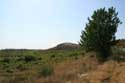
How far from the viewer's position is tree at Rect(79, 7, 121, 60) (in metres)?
25.7

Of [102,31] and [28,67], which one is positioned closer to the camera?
[102,31]

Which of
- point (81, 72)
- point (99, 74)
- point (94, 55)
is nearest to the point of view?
point (99, 74)

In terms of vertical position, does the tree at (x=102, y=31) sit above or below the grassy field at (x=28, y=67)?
above

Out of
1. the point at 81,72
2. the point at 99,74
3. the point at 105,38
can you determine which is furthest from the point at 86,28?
the point at 99,74

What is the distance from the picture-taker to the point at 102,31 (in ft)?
84.2

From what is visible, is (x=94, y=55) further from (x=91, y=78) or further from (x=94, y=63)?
(x=91, y=78)

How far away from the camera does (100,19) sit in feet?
87.0

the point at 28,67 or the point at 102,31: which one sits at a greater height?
the point at 102,31

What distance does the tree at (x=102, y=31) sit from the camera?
1013 inches

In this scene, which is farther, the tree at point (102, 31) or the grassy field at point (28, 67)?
the tree at point (102, 31)

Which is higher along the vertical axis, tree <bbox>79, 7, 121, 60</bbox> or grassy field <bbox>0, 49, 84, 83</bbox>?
tree <bbox>79, 7, 121, 60</bbox>

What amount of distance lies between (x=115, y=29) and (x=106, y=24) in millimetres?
951

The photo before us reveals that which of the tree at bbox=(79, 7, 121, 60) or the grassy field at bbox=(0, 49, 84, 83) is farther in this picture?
the tree at bbox=(79, 7, 121, 60)

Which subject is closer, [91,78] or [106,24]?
[91,78]
